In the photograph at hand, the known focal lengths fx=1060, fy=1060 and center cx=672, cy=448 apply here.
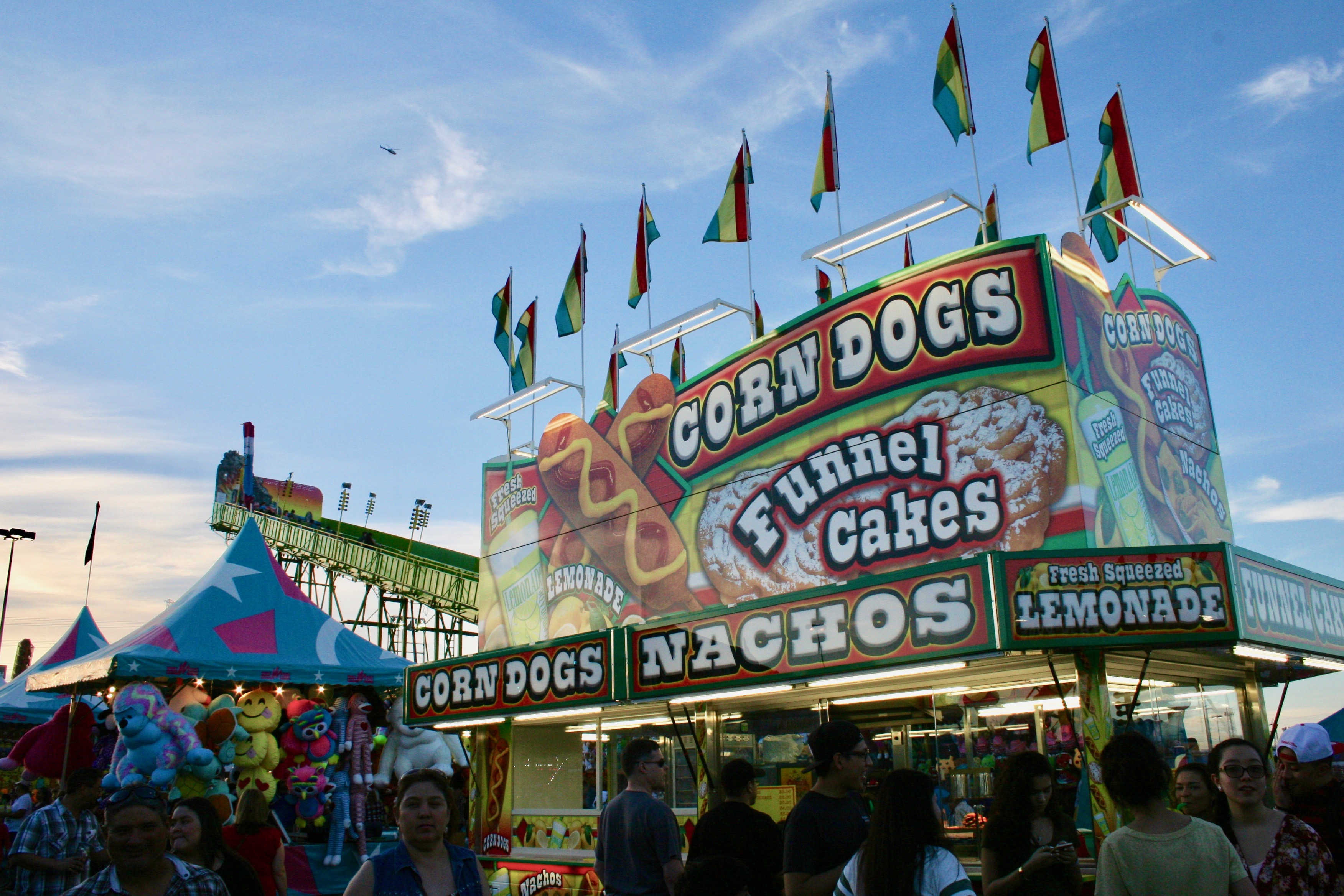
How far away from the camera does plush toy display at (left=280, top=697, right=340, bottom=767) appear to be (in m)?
16.0

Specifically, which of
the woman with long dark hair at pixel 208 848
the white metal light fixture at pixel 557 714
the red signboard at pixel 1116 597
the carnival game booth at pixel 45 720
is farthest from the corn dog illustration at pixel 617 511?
the woman with long dark hair at pixel 208 848

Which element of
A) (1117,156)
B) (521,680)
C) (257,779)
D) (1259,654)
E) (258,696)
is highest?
(1117,156)

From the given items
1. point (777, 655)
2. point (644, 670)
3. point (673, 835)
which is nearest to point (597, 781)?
point (644, 670)

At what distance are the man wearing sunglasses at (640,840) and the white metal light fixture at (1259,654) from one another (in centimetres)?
608

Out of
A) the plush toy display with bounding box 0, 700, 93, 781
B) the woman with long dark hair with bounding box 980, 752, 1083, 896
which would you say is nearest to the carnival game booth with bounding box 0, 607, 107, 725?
the plush toy display with bounding box 0, 700, 93, 781

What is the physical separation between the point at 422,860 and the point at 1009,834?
7.52 feet

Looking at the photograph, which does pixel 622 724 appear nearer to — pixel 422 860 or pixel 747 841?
pixel 747 841

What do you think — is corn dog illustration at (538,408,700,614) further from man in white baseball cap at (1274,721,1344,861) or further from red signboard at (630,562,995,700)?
man in white baseball cap at (1274,721,1344,861)

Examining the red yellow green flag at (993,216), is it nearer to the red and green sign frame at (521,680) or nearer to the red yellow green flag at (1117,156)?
the red yellow green flag at (1117,156)

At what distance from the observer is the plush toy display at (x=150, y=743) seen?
1387 centimetres

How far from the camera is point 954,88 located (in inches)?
539

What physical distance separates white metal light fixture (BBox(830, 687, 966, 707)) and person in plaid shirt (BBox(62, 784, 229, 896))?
313 inches

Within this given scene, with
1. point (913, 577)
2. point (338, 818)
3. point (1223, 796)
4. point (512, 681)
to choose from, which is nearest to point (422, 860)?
point (1223, 796)

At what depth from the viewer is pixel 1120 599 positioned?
8.94 m
